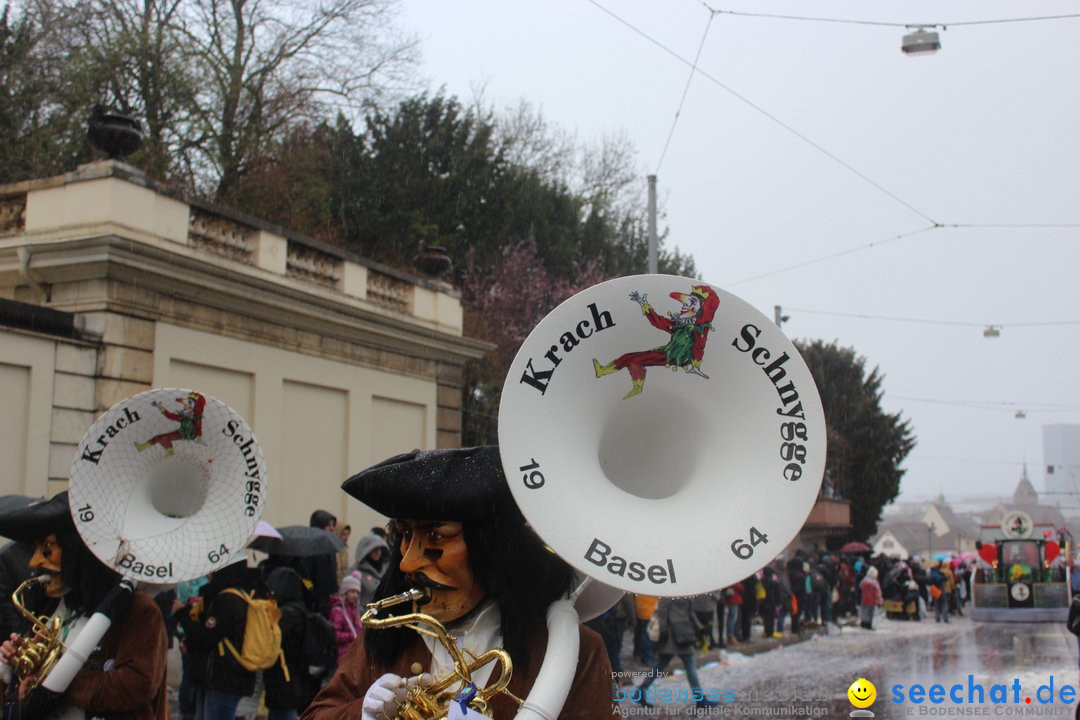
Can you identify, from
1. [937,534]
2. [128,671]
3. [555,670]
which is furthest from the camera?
[937,534]

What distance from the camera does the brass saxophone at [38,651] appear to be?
13.8 feet

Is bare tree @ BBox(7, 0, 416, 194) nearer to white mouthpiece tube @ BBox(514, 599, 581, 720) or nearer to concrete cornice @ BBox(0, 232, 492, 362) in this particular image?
concrete cornice @ BBox(0, 232, 492, 362)

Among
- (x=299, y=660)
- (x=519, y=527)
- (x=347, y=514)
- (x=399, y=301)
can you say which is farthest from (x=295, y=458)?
(x=519, y=527)

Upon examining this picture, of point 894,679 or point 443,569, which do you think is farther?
point 894,679

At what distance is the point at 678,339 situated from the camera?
2.73 meters

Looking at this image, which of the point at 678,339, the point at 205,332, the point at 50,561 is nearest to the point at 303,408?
the point at 205,332

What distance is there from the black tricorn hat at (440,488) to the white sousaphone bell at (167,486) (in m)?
2.02

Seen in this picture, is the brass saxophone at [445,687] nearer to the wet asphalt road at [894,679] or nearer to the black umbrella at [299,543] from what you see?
the black umbrella at [299,543]

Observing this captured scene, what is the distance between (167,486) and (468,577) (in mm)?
2556

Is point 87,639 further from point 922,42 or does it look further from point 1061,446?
point 1061,446

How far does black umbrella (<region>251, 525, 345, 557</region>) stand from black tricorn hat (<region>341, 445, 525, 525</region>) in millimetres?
4608

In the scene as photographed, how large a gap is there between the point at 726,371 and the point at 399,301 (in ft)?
51.4

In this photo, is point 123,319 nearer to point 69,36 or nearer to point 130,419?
point 130,419

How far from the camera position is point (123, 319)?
12.9m
